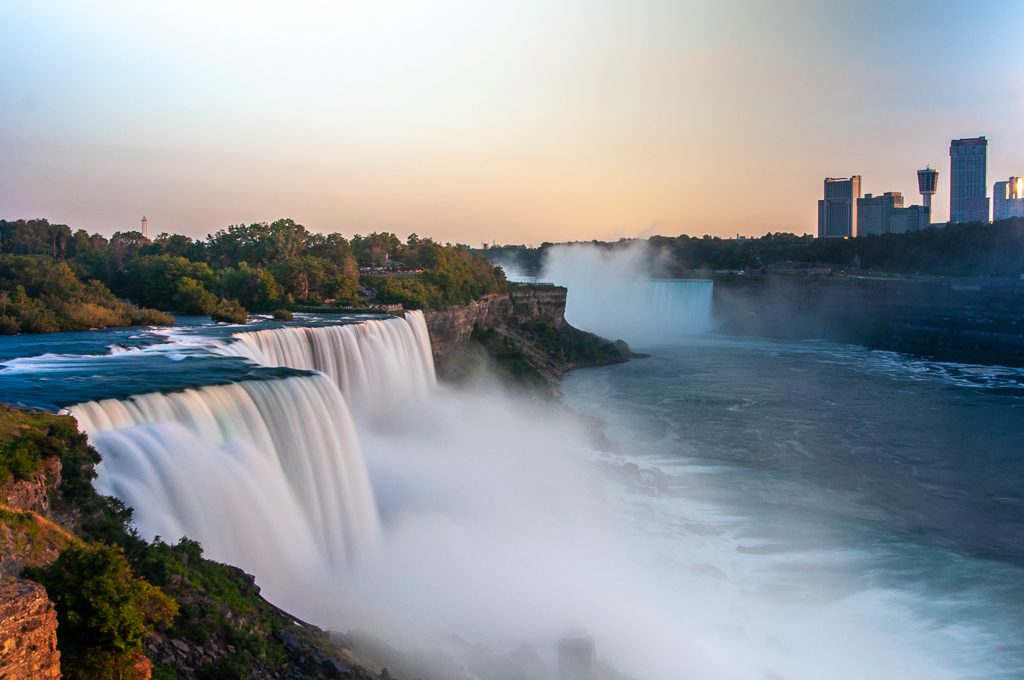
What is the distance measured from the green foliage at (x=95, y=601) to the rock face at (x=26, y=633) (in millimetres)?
616

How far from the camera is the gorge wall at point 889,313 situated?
198 ft

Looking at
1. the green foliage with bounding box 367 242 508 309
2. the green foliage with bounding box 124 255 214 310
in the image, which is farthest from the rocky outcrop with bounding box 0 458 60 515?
the green foliage with bounding box 367 242 508 309

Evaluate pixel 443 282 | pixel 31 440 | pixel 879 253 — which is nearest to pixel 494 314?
pixel 443 282

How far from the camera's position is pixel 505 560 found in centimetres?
1589

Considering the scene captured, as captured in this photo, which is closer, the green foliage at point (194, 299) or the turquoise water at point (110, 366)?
the turquoise water at point (110, 366)

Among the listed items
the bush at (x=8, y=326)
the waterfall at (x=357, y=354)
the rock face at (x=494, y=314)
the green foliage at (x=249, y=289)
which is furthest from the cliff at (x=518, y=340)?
the bush at (x=8, y=326)

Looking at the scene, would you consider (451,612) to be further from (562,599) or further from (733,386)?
(733,386)

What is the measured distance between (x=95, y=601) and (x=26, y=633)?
0.94 m

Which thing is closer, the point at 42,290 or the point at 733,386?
the point at 42,290

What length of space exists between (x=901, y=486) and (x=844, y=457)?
346 centimetres

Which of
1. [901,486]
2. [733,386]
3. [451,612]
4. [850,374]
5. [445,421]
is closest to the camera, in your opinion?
[451,612]

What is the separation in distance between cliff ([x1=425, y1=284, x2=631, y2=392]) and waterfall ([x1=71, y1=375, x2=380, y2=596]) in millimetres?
22474

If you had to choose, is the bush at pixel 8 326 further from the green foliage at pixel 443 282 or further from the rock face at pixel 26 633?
the rock face at pixel 26 633

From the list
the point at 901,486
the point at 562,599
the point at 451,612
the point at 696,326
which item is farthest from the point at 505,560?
the point at 696,326
